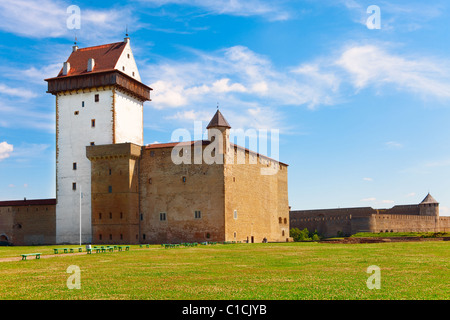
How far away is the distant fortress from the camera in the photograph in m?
69.5

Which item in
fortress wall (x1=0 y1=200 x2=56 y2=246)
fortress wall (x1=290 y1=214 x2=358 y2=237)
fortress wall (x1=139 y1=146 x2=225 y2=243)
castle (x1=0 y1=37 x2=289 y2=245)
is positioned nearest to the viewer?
fortress wall (x1=139 y1=146 x2=225 y2=243)

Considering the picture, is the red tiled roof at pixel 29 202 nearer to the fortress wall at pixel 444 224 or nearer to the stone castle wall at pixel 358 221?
the stone castle wall at pixel 358 221

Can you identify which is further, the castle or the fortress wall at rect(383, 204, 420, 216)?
the fortress wall at rect(383, 204, 420, 216)

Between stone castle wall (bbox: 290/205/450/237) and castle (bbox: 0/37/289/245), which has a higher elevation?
castle (bbox: 0/37/289/245)

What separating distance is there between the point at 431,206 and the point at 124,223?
57.2 m

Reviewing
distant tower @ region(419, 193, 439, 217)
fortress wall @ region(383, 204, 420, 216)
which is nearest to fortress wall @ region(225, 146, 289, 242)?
fortress wall @ region(383, 204, 420, 216)

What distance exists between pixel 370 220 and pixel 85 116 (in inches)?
1667

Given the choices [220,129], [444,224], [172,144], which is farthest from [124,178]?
[444,224]

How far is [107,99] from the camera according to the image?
165 ft

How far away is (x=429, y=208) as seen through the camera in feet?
269

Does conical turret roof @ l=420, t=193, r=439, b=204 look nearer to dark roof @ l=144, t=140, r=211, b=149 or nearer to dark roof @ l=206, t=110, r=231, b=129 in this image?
dark roof @ l=206, t=110, r=231, b=129

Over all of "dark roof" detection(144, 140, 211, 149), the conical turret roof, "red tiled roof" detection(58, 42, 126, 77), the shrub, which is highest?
"red tiled roof" detection(58, 42, 126, 77)

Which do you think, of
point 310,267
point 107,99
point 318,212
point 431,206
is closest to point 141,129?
point 107,99
